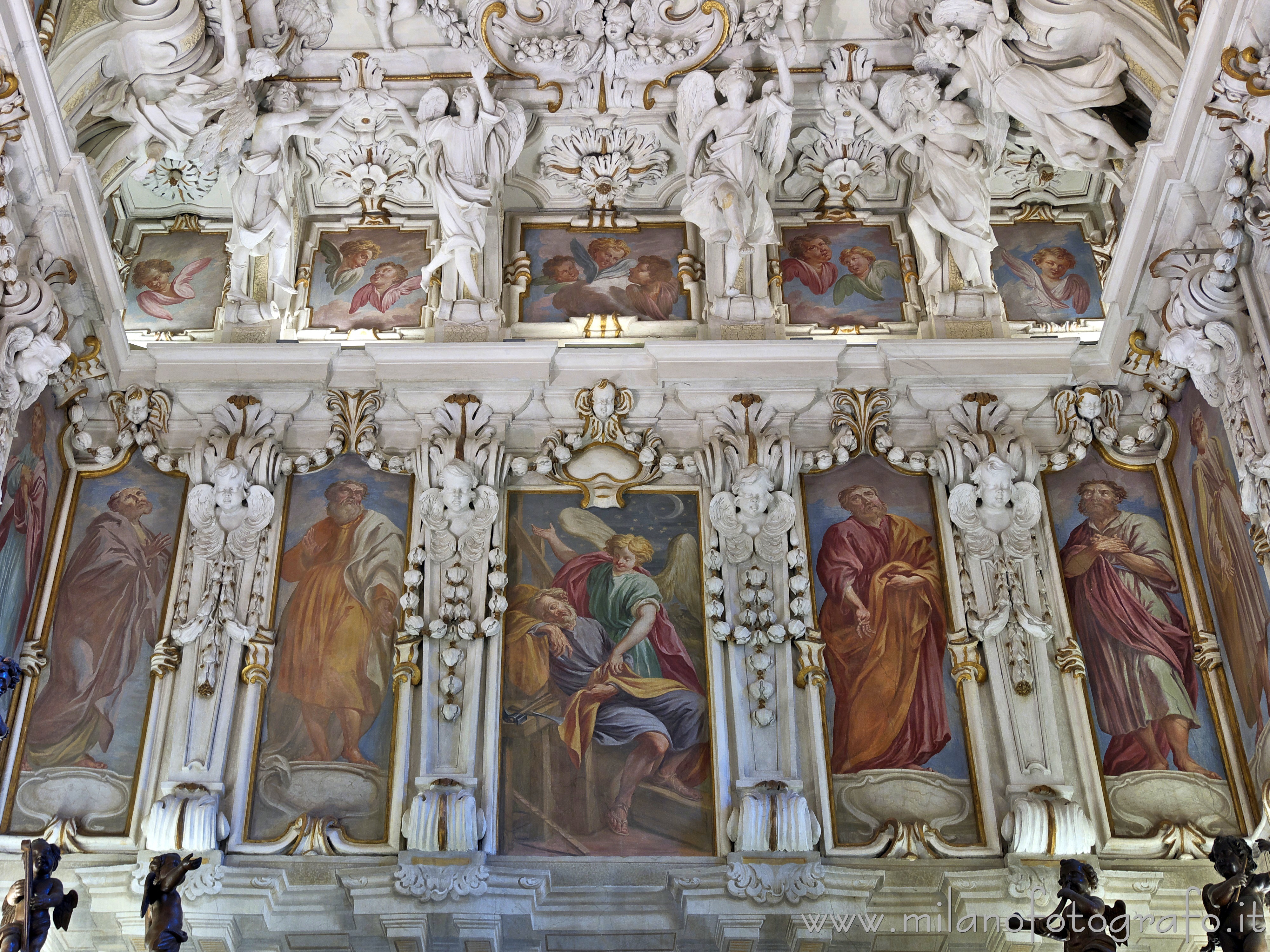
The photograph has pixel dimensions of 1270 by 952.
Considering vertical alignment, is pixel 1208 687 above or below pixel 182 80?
below

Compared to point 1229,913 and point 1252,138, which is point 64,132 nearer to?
point 1252,138

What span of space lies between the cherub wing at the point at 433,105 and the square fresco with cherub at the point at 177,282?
6.52 feet

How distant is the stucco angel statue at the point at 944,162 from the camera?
12.2m

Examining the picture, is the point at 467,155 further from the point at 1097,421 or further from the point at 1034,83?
the point at 1097,421

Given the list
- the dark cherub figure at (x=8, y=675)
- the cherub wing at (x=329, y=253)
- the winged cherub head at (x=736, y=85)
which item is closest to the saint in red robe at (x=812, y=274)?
the winged cherub head at (x=736, y=85)

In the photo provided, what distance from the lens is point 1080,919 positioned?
8.71 meters

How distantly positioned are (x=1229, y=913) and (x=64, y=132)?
27.6ft

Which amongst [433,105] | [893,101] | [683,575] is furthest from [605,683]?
[893,101]

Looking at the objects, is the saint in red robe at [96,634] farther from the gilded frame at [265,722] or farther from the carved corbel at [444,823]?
the carved corbel at [444,823]

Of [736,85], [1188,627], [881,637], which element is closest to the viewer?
[1188,627]

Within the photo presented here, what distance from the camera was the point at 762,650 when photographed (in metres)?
10.7

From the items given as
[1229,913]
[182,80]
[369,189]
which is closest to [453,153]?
[369,189]

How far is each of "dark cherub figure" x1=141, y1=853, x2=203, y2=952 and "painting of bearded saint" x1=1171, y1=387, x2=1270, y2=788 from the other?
6.51 metres

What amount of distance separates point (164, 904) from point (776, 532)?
4.68 m
